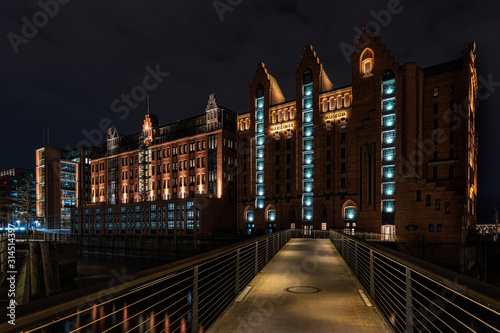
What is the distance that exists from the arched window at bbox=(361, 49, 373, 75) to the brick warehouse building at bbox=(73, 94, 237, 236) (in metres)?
32.3

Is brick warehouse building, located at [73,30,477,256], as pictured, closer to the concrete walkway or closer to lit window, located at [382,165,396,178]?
lit window, located at [382,165,396,178]

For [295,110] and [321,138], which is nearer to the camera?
[321,138]

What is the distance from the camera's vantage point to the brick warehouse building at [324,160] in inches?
2053

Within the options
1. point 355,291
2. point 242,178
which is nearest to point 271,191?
point 242,178

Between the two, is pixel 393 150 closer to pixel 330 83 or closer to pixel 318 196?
pixel 318 196

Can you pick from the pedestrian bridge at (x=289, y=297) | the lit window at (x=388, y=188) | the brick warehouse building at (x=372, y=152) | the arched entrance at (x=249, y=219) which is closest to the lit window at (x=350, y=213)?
the brick warehouse building at (x=372, y=152)

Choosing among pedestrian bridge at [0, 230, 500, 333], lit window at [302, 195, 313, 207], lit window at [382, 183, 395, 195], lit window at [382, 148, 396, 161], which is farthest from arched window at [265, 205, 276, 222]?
pedestrian bridge at [0, 230, 500, 333]

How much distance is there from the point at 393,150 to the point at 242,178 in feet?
106

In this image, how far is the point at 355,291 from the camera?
9.93 meters

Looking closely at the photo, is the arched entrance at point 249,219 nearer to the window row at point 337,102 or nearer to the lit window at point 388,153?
the window row at point 337,102

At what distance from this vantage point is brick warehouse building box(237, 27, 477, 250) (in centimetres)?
5116

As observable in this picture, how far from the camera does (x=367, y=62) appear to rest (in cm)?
5934

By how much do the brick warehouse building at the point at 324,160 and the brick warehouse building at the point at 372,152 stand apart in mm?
181

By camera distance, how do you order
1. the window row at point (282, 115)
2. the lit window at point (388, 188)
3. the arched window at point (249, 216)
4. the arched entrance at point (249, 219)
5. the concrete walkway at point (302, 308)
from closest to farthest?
1. the concrete walkway at point (302, 308)
2. the lit window at point (388, 188)
3. the window row at point (282, 115)
4. the arched entrance at point (249, 219)
5. the arched window at point (249, 216)
